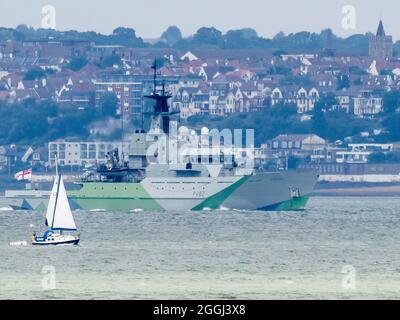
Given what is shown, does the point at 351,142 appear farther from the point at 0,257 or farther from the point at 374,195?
the point at 0,257

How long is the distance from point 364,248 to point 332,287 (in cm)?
1640

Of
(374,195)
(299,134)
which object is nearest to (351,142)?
(299,134)

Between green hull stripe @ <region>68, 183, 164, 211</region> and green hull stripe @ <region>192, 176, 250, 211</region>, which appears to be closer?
green hull stripe @ <region>192, 176, 250, 211</region>

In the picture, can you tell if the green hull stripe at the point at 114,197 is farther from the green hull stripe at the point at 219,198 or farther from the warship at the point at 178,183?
the green hull stripe at the point at 219,198

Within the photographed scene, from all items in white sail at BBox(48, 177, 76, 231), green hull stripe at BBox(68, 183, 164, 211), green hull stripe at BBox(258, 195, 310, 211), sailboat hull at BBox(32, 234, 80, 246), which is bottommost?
green hull stripe at BBox(258, 195, 310, 211)

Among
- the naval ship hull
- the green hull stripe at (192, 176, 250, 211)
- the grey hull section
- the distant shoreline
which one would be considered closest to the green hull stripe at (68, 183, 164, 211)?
the naval ship hull

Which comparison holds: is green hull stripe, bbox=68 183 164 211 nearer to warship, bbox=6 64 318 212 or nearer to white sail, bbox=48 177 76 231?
warship, bbox=6 64 318 212

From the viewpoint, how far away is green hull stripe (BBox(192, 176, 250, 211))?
331 ft

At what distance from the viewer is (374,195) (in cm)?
16238

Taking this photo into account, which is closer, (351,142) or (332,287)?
(332,287)

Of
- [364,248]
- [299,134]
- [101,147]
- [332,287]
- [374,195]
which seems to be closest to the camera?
[332,287]

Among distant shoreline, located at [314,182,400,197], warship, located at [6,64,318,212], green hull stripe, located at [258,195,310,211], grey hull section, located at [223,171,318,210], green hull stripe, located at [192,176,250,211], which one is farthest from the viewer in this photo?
distant shoreline, located at [314,182,400,197]

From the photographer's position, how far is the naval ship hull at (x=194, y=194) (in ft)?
332

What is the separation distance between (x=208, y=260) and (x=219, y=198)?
127ft
